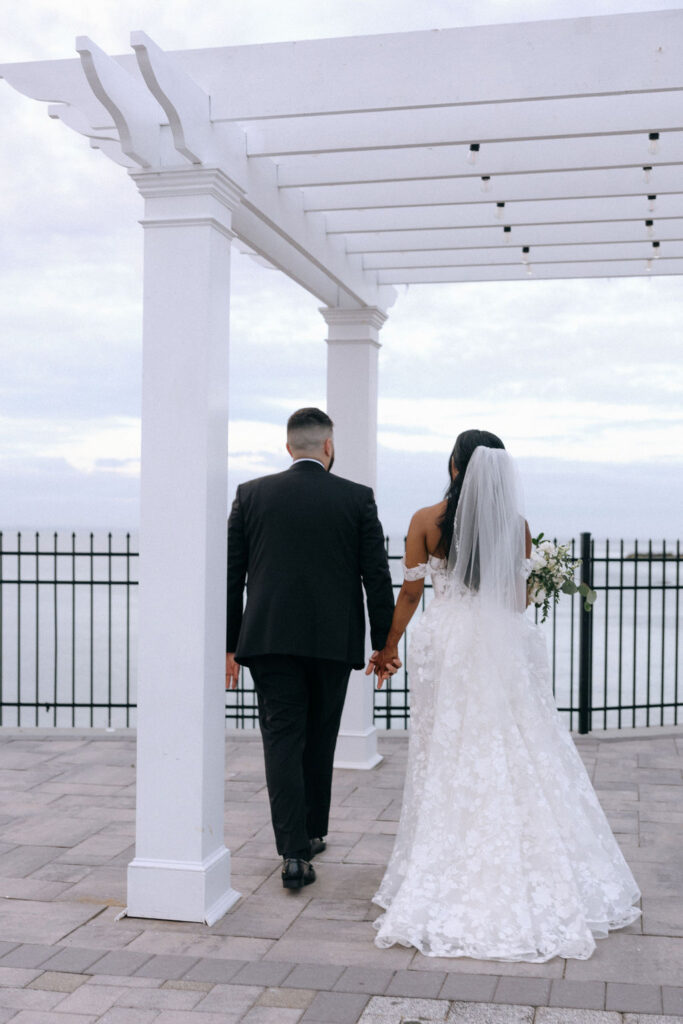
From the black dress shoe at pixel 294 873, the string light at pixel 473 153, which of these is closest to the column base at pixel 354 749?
the black dress shoe at pixel 294 873

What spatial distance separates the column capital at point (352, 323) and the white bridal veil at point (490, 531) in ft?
9.05

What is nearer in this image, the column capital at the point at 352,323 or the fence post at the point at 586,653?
the column capital at the point at 352,323

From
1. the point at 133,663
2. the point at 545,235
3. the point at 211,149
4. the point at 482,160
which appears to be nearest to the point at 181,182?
the point at 211,149

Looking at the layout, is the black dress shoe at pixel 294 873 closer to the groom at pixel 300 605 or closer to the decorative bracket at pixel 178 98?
the groom at pixel 300 605

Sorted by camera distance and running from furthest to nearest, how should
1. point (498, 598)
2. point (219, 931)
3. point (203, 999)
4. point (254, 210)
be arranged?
Result: point (254, 210), point (498, 598), point (219, 931), point (203, 999)

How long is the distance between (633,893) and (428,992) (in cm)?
119

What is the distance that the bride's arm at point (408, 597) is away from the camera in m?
4.17

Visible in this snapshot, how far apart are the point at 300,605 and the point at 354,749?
8.32 feet

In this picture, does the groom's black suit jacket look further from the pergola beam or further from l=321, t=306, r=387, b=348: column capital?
l=321, t=306, r=387, b=348: column capital

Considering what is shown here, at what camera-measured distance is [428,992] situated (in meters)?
3.20

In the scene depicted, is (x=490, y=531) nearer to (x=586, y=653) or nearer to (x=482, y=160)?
(x=482, y=160)

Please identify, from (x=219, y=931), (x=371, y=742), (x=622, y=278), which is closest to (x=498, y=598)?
(x=219, y=931)

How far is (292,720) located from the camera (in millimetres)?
4277

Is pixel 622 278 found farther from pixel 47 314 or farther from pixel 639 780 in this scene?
pixel 47 314
